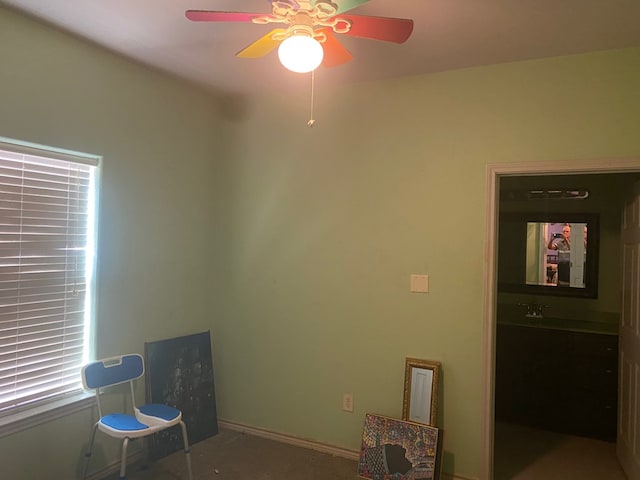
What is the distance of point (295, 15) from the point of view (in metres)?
1.62

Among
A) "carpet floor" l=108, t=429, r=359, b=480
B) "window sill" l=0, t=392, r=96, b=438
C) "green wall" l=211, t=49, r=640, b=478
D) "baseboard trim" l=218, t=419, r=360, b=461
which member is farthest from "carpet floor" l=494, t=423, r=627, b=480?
"window sill" l=0, t=392, r=96, b=438

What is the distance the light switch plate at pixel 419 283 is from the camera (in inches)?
111

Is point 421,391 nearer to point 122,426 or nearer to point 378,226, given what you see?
point 378,226

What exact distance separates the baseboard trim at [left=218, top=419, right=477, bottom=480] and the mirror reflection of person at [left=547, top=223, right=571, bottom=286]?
2.11 meters

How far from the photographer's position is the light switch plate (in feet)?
9.26

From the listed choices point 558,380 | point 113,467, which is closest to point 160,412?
point 113,467

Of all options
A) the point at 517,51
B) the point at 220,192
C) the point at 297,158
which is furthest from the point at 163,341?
the point at 517,51

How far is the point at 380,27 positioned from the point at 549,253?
3.17 metres

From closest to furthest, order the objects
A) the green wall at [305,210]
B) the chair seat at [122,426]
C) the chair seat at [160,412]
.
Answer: the chair seat at [122,426], the green wall at [305,210], the chair seat at [160,412]

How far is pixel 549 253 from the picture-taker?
4.05 metres

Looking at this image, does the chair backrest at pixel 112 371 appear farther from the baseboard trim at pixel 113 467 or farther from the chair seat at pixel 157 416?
the baseboard trim at pixel 113 467

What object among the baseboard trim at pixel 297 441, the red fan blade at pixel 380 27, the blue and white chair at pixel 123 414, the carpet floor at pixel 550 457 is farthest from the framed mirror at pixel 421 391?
the red fan blade at pixel 380 27

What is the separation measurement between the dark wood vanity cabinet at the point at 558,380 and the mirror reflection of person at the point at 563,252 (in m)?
0.58

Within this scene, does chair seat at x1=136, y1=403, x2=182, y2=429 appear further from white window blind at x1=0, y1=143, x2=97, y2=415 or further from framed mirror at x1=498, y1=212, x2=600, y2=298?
framed mirror at x1=498, y1=212, x2=600, y2=298
